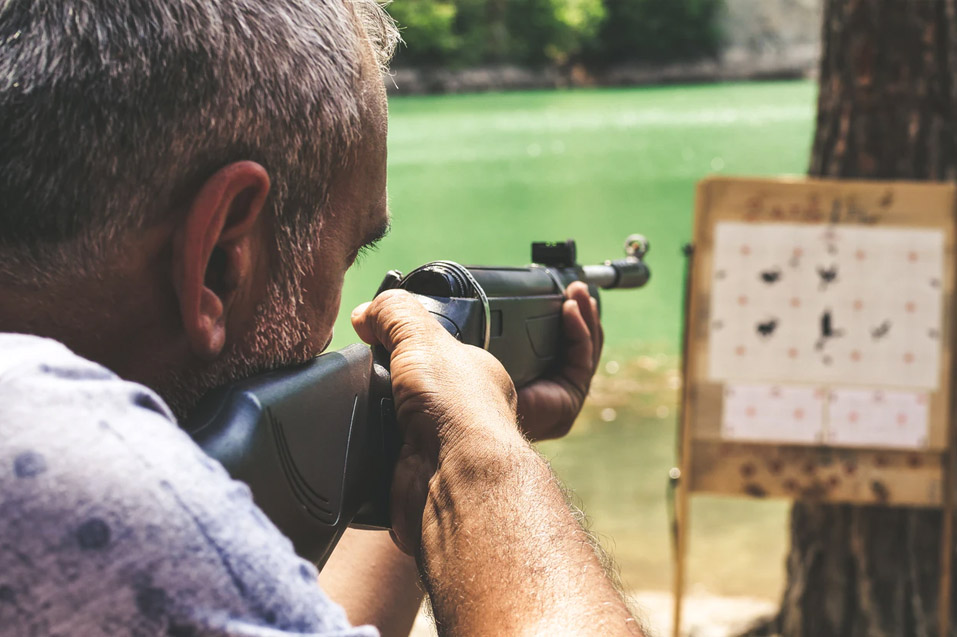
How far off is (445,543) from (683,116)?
24.3 metres

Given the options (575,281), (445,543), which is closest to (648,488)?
(575,281)

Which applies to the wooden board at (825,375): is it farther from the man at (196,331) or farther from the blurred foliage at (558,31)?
the blurred foliage at (558,31)

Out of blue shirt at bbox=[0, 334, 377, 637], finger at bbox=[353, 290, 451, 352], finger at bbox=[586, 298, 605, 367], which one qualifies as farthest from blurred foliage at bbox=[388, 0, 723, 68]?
blue shirt at bbox=[0, 334, 377, 637]

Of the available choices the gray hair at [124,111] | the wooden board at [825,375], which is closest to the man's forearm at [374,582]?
the gray hair at [124,111]

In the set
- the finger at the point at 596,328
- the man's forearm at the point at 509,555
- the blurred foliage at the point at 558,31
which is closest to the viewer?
the man's forearm at the point at 509,555

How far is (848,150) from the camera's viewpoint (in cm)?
326

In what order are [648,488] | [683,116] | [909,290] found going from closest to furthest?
[909,290] → [648,488] → [683,116]

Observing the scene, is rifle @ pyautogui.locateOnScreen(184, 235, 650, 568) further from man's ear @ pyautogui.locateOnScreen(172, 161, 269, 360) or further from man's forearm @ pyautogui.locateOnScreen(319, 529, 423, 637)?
man's forearm @ pyautogui.locateOnScreen(319, 529, 423, 637)

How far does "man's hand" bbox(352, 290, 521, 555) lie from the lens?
1.00m

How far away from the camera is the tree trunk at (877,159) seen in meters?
3.16

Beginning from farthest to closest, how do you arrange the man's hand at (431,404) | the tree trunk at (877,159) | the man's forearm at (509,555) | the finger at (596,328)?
1. the tree trunk at (877,159)
2. the finger at (596,328)
3. the man's hand at (431,404)
4. the man's forearm at (509,555)

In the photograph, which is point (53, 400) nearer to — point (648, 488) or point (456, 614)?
point (456, 614)

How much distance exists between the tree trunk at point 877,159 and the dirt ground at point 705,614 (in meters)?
0.39

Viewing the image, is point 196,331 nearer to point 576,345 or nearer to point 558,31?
point 576,345
